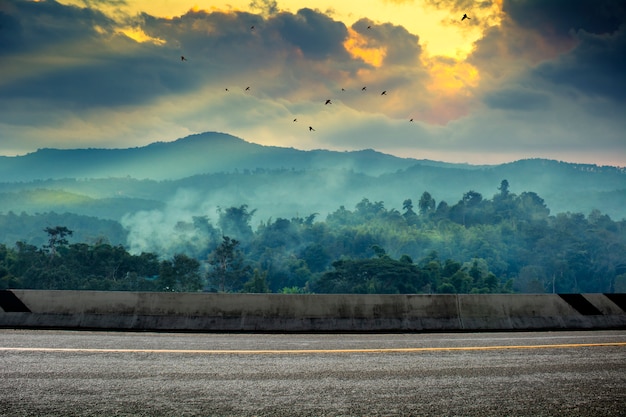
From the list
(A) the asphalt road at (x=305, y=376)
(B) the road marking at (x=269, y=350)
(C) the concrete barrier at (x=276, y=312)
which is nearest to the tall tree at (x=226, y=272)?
(C) the concrete barrier at (x=276, y=312)

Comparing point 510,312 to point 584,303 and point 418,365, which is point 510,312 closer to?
point 584,303

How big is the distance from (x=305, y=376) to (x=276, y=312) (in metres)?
6.16

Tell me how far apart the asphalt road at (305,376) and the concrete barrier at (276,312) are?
165 centimetres

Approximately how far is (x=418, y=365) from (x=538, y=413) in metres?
2.74

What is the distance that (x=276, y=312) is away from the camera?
13531 millimetres

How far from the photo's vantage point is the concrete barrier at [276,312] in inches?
516

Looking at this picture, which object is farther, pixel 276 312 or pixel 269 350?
pixel 276 312

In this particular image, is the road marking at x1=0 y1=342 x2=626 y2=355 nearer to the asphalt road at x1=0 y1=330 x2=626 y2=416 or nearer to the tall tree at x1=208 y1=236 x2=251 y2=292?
the asphalt road at x1=0 y1=330 x2=626 y2=416

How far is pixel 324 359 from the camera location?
8844 millimetres

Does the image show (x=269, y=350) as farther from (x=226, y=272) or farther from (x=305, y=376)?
(x=226, y=272)

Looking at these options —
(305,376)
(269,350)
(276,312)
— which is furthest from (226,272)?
(305,376)

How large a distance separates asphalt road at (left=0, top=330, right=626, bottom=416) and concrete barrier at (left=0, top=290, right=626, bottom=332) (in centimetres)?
165

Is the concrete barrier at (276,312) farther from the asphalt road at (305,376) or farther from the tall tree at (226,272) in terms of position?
the tall tree at (226,272)

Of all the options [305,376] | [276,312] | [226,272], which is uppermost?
[226,272]
